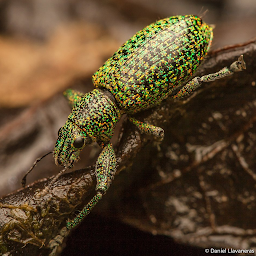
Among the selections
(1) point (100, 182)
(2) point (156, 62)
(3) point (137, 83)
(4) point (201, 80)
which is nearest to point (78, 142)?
(1) point (100, 182)

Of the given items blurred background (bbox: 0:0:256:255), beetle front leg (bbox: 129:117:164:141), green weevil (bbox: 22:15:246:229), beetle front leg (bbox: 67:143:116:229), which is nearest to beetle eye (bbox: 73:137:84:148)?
green weevil (bbox: 22:15:246:229)

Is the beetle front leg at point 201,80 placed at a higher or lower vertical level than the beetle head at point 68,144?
higher

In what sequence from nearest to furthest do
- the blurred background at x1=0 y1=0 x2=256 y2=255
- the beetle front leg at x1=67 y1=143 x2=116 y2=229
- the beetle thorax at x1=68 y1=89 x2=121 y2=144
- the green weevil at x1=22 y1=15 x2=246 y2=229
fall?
the beetle front leg at x1=67 y1=143 x2=116 y2=229 → the green weevil at x1=22 y1=15 x2=246 y2=229 → the beetle thorax at x1=68 y1=89 x2=121 y2=144 → the blurred background at x1=0 y1=0 x2=256 y2=255

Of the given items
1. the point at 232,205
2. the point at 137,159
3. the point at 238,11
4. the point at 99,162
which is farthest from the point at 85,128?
the point at 238,11

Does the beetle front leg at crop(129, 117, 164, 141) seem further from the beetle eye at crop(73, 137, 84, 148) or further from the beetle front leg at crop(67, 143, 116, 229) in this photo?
the beetle eye at crop(73, 137, 84, 148)

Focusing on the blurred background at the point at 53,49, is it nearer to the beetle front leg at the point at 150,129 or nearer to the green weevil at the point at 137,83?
the green weevil at the point at 137,83

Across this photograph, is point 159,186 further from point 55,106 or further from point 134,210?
point 55,106

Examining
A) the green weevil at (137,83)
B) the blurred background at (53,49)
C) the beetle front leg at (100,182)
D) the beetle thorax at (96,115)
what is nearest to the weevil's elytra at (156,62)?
the green weevil at (137,83)

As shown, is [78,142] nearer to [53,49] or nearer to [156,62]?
[156,62]
